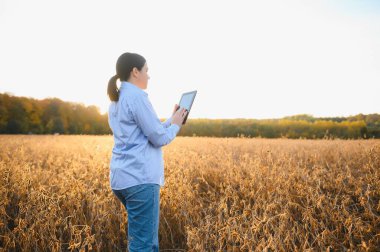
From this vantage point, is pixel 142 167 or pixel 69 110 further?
pixel 69 110

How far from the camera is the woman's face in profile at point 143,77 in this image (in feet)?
7.85

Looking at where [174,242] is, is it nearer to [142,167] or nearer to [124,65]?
[142,167]

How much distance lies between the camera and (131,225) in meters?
2.33

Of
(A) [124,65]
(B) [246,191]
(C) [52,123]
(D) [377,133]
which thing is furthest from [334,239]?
(C) [52,123]

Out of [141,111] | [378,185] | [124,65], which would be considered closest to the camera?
[141,111]

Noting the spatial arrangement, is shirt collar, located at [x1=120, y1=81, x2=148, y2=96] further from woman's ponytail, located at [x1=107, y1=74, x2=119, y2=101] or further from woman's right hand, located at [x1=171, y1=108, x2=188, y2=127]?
woman's right hand, located at [x1=171, y1=108, x2=188, y2=127]

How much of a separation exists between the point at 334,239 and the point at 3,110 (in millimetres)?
59464

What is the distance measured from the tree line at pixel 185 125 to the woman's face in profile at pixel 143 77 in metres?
32.1

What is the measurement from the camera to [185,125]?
51062mm

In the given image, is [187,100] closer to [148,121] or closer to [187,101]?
[187,101]

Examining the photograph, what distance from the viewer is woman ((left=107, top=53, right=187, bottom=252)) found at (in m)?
2.23

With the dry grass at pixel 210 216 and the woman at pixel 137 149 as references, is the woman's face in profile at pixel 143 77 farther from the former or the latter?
the dry grass at pixel 210 216

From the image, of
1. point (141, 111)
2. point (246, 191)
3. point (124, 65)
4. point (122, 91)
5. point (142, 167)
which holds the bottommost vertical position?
point (246, 191)

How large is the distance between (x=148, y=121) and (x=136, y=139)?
0.63 ft
